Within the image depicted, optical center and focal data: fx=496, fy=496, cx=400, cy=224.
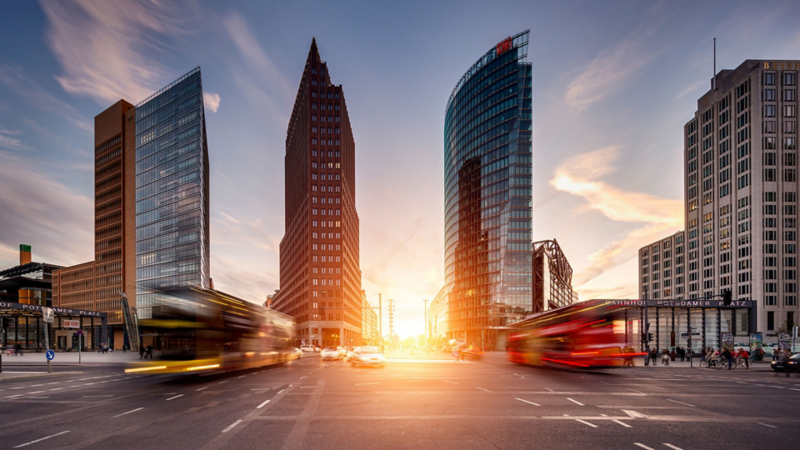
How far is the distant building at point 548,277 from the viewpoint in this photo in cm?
A: 13150

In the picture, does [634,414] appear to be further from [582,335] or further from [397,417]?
[582,335]

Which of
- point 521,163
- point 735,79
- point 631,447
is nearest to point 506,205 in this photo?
point 521,163

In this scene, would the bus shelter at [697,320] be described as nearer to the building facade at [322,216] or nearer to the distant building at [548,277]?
the distant building at [548,277]

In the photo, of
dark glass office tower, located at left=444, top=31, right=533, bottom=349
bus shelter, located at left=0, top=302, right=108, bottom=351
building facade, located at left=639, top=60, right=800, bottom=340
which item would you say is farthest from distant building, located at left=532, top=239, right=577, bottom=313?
bus shelter, located at left=0, top=302, right=108, bottom=351

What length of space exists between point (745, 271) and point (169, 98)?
14777 centimetres

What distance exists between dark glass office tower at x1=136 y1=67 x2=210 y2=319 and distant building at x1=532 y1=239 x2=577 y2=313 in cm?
8589

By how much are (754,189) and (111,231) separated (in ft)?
536

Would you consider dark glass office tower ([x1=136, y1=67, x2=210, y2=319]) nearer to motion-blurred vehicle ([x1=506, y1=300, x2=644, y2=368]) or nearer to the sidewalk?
the sidewalk

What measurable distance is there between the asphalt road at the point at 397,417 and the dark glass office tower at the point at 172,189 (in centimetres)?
10331

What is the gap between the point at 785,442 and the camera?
10.7 metres

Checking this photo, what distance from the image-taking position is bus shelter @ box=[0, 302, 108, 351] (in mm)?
82775

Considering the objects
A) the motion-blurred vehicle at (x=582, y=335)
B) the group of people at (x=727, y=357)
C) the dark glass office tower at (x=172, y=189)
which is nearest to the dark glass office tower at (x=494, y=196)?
the dark glass office tower at (x=172, y=189)

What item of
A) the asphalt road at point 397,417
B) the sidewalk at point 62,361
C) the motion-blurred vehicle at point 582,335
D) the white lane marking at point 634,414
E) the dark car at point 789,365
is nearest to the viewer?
the asphalt road at point 397,417

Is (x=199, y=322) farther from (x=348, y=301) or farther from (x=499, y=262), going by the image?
(x=348, y=301)
